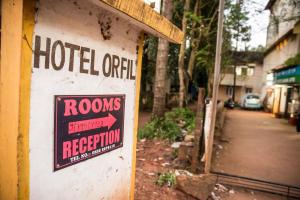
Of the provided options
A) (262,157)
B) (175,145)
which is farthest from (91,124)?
(262,157)

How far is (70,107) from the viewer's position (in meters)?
2.06

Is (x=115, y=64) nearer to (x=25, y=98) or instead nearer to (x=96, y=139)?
(x=96, y=139)

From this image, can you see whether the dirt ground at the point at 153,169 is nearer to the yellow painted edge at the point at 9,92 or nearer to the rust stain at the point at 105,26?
the rust stain at the point at 105,26

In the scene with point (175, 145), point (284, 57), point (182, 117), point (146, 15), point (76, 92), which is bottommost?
point (175, 145)

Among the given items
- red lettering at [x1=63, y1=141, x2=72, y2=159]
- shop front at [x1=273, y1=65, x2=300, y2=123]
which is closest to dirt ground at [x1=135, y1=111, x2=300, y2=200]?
red lettering at [x1=63, y1=141, x2=72, y2=159]

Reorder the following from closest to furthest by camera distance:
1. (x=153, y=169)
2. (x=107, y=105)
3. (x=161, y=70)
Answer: (x=107, y=105) → (x=153, y=169) → (x=161, y=70)

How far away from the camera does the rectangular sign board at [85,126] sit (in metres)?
2.00

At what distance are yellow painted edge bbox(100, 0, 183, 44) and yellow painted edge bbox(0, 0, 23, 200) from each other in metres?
0.56

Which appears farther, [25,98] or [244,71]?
[244,71]

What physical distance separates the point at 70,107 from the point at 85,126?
0.78 feet

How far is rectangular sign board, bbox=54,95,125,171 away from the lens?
200cm

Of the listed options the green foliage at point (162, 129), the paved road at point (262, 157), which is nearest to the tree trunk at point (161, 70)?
the green foliage at point (162, 129)

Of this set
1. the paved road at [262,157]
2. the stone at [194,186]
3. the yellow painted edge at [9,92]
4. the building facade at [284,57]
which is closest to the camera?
the yellow painted edge at [9,92]

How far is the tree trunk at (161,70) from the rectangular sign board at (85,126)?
21.6 ft
